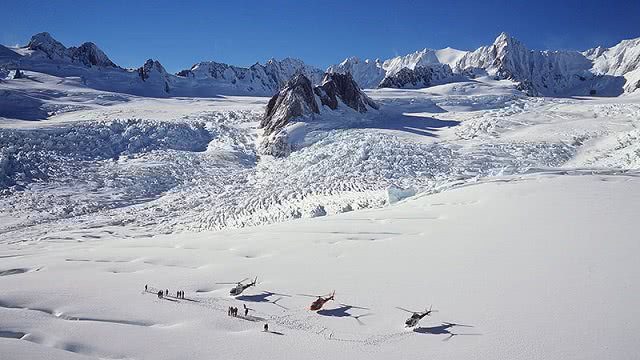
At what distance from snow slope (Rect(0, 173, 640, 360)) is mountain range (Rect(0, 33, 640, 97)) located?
4681 centimetres

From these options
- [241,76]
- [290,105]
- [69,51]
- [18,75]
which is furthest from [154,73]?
[290,105]

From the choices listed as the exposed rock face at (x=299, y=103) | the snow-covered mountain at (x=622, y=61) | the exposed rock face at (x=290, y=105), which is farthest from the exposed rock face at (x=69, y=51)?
the snow-covered mountain at (x=622, y=61)

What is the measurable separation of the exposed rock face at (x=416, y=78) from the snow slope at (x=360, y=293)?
290 ft

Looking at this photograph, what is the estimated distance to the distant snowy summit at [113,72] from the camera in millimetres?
86250

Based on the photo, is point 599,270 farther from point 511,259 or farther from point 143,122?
point 143,122

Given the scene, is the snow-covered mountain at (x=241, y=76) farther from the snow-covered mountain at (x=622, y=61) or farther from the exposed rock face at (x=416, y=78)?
the snow-covered mountain at (x=622, y=61)

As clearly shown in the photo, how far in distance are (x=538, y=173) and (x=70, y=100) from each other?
2627 inches

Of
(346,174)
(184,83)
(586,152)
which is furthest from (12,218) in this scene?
(184,83)

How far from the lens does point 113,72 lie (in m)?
93.9

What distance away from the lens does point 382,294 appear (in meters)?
6.93

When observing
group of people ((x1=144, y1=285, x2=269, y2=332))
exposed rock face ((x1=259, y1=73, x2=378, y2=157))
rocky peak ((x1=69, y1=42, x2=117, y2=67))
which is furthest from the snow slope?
rocky peak ((x1=69, y1=42, x2=117, y2=67))

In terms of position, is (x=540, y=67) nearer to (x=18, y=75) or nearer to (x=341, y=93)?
(x=341, y=93)

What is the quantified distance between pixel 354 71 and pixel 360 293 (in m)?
182

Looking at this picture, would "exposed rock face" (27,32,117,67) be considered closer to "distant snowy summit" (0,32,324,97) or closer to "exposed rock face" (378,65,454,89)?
"distant snowy summit" (0,32,324,97)
